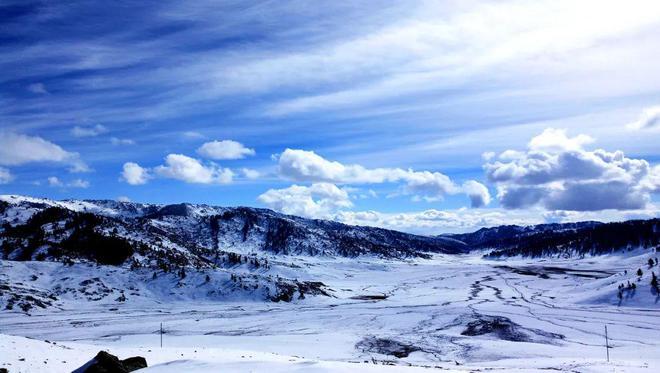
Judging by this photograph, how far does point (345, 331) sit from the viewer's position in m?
64.6

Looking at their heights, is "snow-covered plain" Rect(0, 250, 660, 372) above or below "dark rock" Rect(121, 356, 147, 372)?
below

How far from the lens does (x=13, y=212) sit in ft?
563

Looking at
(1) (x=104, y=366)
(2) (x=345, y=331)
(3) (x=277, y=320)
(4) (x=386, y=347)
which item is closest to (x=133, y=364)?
(1) (x=104, y=366)

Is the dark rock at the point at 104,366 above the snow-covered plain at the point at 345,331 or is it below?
above

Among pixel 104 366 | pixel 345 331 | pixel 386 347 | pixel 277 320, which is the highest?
pixel 104 366

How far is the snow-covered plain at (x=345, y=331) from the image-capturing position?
27.4 metres

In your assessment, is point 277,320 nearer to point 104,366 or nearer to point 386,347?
point 386,347

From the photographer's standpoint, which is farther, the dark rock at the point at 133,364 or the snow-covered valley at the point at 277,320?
the snow-covered valley at the point at 277,320

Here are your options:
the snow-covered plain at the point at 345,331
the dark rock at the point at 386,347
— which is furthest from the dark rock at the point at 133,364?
the dark rock at the point at 386,347

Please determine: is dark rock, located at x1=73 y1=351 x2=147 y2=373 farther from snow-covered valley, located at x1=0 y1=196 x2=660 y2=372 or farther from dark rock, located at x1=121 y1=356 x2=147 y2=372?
snow-covered valley, located at x1=0 y1=196 x2=660 y2=372

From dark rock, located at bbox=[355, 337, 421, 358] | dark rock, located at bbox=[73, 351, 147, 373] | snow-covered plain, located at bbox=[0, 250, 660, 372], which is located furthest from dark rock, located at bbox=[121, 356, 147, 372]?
dark rock, located at bbox=[355, 337, 421, 358]

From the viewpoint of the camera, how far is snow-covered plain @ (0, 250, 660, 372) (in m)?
27.4

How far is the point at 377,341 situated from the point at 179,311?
4641 centimetres

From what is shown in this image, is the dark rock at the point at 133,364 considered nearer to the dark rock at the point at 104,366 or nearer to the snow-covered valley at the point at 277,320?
the dark rock at the point at 104,366
